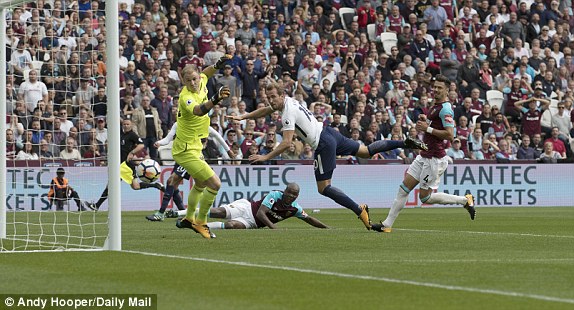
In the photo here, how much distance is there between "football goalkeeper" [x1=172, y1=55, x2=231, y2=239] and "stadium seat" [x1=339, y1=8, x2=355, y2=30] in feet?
63.0

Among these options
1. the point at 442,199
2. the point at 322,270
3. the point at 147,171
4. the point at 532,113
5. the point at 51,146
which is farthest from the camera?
the point at 532,113

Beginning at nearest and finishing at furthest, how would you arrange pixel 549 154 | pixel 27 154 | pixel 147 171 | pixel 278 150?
pixel 278 150, pixel 27 154, pixel 147 171, pixel 549 154

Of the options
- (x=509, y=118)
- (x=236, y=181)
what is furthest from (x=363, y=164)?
(x=509, y=118)

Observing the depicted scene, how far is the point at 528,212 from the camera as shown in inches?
1137

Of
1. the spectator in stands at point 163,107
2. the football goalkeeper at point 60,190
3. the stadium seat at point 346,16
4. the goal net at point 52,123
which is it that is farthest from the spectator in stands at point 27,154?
the stadium seat at point 346,16

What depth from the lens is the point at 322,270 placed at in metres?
11.7

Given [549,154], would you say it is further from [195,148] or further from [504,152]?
[195,148]

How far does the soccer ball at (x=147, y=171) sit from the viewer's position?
25.8 m

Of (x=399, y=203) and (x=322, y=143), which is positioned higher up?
(x=322, y=143)

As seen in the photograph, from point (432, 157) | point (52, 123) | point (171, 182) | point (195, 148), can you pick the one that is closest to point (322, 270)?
point (195, 148)

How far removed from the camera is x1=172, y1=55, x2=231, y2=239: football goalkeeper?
16.9 metres

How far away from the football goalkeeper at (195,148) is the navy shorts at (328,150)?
1919 millimetres

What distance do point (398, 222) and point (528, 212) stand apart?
22.5 ft

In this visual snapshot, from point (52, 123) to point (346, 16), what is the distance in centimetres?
1581
